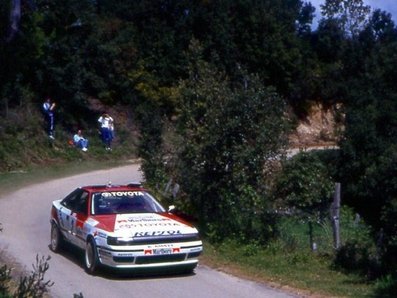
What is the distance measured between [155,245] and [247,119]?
474cm

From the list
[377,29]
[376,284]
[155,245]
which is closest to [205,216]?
[155,245]

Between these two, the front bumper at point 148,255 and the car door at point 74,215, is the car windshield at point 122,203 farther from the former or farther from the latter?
the front bumper at point 148,255

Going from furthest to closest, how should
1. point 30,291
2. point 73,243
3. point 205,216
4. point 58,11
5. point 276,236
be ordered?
point 58,11
point 205,216
point 276,236
point 73,243
point 30,291

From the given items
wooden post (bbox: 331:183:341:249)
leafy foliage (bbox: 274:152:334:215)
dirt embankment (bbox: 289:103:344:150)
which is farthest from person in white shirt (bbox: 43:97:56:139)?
wooden post (bbox: 331:183:341:249)

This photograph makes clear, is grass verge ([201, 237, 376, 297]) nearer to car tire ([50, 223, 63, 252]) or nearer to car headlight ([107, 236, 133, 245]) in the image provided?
car headlight ([107, 236, 133, 245])

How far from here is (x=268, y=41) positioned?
5362 centimetres

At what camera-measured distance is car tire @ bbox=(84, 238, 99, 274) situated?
1628cm

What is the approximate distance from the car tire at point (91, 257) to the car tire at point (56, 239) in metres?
2.12

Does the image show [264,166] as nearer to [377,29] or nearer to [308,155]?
[308,155]

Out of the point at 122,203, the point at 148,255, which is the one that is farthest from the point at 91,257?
the point at 122,203

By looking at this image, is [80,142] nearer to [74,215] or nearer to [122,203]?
[74,215]

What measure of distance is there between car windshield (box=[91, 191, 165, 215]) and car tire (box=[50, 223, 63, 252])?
1516 millimetres

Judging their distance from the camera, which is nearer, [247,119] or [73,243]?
[73,243]

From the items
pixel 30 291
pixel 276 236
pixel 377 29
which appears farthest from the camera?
pixel 377 29
